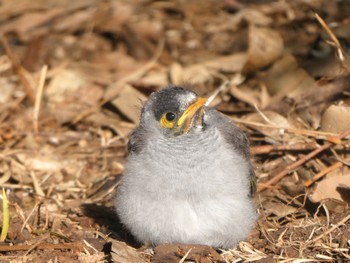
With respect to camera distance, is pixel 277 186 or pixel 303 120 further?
pixel 303 120

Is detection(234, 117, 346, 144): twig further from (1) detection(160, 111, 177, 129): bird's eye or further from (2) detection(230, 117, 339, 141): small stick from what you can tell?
(1) detection(160, 111, 177, 129): bird's eye

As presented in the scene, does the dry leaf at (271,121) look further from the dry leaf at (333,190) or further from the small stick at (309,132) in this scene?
the dry leaf at (333,190)

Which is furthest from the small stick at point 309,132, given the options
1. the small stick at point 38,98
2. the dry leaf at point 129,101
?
the small stick at point 38,98

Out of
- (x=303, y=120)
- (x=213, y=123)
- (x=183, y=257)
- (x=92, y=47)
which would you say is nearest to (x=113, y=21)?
(x=92, y=47)

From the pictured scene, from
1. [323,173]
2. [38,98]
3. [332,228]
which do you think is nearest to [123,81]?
[38,98]

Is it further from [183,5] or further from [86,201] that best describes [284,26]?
[86,201]

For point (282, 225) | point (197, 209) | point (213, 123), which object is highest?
point (213, 123)

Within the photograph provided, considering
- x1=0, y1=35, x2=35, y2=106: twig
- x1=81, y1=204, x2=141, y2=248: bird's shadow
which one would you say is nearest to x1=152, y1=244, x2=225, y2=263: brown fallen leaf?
x1=81, y1=204, x2=141, y2=248: bird's shadow

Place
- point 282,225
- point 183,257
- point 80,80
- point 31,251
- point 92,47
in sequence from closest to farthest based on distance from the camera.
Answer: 1. point 183,257
2. point 31,251
3. point 282,225
4. point 80,80
5. point 92,47
